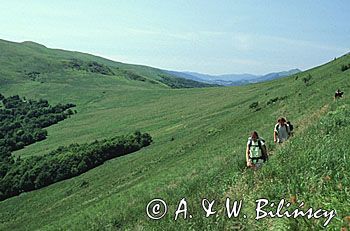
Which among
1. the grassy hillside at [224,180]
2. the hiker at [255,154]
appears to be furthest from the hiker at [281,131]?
the hiker at [255,154]

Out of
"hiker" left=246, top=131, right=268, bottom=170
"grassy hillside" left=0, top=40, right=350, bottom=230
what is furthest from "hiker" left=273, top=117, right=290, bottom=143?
"hiker" left=246, top=131, right=268, bottom=170

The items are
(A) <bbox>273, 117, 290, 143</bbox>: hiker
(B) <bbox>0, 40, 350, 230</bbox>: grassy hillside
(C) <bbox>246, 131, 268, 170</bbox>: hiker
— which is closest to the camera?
(B) <bbox>0, 40, 350, 230</bbox>: grassy hillside

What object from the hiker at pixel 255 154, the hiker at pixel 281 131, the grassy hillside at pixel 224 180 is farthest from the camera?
the hiker at pixel 281 131

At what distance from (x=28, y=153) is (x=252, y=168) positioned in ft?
338

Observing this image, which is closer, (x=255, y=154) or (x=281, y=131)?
(x=255, y=154)

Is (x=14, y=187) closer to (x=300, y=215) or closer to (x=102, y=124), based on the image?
(x=102, y=124)

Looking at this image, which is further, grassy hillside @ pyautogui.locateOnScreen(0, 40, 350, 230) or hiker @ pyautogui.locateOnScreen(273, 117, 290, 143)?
hiker @ pyautogui.locateOnScreen(273, 117, 290, 143)

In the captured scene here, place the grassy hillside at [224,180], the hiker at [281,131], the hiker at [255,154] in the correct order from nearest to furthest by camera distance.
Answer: the grassy hillside at [224,180]
the hiker at [255,154]
the hiker at [281,131]

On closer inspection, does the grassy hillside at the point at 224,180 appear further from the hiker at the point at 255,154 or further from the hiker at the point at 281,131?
the hiker at the point at 281,131

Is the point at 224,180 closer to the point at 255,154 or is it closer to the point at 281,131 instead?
the point at 255,154

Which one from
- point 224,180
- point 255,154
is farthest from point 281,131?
point 224,180

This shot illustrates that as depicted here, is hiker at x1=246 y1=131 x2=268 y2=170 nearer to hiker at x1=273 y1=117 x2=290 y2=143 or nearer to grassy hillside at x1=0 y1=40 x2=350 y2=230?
grassy hillside at x1=0 y1=40 x2=350 y2=230

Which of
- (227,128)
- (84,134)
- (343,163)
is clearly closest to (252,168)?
(343,163)

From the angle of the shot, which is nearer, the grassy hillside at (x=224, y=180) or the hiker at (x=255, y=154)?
the grassy hillside at (x=224, y=180)
